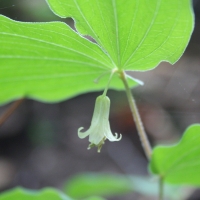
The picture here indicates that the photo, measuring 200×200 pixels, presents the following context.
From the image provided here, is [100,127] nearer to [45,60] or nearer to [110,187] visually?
[45,60]

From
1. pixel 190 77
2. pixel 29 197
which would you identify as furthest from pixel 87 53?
pixel 190 77

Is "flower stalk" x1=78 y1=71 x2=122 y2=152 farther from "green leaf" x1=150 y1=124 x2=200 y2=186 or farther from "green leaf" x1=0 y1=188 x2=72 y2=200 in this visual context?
"green leaf" x1=0 y1=188 x2=72 y2=200

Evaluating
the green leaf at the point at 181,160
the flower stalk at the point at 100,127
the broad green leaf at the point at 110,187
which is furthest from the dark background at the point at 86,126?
the flower stalk at the point at 100,127

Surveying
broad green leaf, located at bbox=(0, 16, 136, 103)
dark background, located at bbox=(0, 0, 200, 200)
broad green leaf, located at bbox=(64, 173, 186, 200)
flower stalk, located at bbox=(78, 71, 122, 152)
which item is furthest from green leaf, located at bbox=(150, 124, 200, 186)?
dark background, located at bbox=(0, 0, 200, 200)

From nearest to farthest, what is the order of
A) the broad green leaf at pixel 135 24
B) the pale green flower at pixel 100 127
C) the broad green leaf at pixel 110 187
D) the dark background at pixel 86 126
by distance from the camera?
the broad green leaf at pixel 135 24 < the pale green flower at pixel 100 127 < the broad green leaf at pixel 110 187 < the dark background at pixel 86 126

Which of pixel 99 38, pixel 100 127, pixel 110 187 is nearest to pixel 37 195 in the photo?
pixel 100 127

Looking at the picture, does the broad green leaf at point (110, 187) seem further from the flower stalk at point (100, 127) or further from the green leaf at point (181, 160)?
the flower stalk at point (100, 127)
